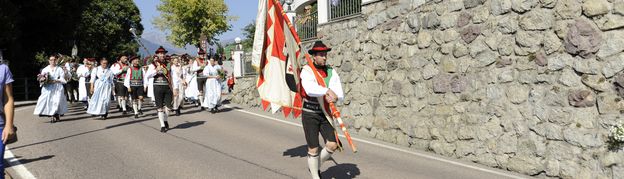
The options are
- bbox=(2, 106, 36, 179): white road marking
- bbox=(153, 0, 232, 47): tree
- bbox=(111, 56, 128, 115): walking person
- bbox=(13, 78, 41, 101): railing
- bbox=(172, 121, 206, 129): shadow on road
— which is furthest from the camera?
bbox=(153, 0, 232, 47): tree

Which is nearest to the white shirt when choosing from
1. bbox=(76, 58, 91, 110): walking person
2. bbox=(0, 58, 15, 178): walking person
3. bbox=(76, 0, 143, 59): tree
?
bbox=(0, 58, 15, 178): walking person

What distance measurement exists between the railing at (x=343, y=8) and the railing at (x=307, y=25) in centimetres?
135

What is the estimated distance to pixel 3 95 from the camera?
5.03m

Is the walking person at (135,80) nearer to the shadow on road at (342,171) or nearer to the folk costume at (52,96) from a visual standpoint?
the folk costume at (52,96)

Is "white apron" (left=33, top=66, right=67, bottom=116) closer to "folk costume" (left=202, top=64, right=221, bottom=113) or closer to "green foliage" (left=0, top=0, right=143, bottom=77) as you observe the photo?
"folk costume" (left=202, top=64, right=221, bottom=113)

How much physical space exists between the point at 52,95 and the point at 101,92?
4.21 ft

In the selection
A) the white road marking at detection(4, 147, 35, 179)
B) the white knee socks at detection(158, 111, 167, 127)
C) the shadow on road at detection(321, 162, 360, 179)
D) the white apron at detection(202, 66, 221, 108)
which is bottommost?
the shadow on road at detection(321, 162, 360, 179)

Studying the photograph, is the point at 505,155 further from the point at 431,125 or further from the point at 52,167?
the point at 52,167

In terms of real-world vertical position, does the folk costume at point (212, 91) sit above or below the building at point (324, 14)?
below

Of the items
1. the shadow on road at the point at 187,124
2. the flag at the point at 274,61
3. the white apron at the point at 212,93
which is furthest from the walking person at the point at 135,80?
the flag at the point at 274,61

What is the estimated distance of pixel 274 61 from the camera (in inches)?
298

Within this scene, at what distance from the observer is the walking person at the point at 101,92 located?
14.7 metres

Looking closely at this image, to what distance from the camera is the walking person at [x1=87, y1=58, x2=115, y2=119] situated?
48.1ft

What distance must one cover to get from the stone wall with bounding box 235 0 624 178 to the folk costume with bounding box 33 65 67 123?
8119mm
